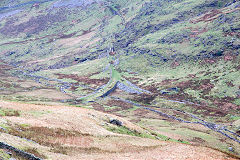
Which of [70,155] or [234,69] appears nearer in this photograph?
[70,155]

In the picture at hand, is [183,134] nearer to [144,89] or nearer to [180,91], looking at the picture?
[180,91]

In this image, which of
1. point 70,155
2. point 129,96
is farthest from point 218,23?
point 70,155

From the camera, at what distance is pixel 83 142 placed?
37.0 meters

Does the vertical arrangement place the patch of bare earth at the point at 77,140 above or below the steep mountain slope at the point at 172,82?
above

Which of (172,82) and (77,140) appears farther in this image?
(172,82)

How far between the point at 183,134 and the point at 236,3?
5501 inches

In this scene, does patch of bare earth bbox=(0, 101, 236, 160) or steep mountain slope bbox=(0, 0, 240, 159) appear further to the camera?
steep mountain slope bbox=(0, 0, 240, 159)

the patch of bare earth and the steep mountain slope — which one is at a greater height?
the patch of bare earth

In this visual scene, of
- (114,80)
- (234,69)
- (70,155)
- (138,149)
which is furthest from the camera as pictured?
(114,80)

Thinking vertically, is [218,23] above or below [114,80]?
above

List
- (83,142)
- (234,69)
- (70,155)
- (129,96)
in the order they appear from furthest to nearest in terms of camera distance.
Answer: (129,96) → (234,69) → (83,142) → (70,155)

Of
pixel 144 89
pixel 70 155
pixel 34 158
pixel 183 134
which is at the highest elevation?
pixel 34 158

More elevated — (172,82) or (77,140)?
(77,140)

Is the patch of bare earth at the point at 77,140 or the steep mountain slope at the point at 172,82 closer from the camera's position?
the patch of bare earth at the point at 77,140
